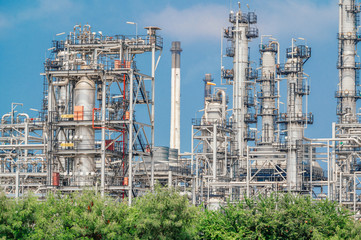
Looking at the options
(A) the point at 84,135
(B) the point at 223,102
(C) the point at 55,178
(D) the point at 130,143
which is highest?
(B) the point at 223,102

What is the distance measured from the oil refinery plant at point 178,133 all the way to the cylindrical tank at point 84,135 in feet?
0.27

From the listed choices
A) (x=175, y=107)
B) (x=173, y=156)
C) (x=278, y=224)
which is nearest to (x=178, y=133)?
(x=175, y=107)

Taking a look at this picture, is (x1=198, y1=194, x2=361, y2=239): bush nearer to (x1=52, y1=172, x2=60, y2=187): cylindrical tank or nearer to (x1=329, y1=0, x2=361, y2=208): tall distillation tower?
(x1=52, y1=172, x2=60, y2=187): cylindrical tank

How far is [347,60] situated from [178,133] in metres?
29.7

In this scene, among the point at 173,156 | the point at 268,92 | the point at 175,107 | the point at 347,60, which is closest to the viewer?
the point at 173,156

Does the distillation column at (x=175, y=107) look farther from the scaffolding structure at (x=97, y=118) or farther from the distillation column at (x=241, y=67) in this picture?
the scaffolding structure at (x=97, y=118)

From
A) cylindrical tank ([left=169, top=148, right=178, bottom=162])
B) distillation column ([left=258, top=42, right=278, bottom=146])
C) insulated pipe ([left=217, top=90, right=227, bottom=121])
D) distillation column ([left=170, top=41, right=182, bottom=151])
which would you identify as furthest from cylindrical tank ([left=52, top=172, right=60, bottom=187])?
distillation column ([left=170, top=41, right=182, bottom=151])

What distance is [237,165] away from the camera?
10338 cm

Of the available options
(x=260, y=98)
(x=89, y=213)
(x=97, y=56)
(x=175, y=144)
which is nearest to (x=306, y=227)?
(x=89, y=213)

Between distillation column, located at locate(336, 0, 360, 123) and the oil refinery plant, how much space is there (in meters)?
0.11

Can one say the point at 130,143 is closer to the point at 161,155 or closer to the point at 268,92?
the point at 161,155

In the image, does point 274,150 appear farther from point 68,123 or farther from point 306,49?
point 68,123

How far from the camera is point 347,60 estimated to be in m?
104

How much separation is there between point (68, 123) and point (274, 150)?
Answer: 2929 cm
